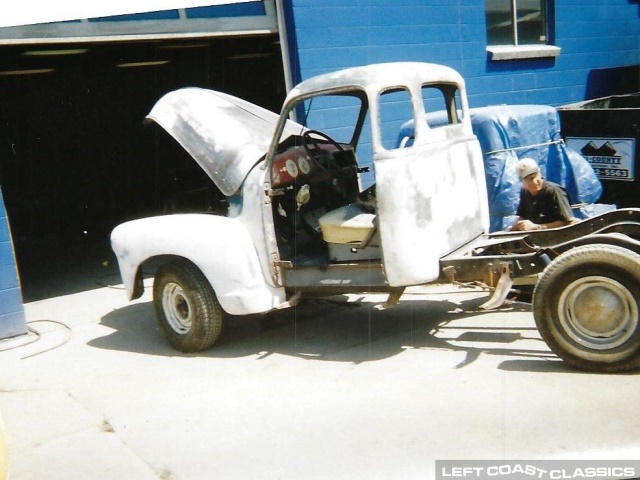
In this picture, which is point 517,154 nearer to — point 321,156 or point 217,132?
point 321,156

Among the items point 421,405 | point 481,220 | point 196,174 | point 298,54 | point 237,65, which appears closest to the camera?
point 421,405

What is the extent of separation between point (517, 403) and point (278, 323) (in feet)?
8.67

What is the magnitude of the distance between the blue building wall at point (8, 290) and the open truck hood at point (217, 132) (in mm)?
1671

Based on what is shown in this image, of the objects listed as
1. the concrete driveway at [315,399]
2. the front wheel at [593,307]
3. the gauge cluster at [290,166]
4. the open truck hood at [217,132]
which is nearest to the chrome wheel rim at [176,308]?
the concrete driveway at [315,399]

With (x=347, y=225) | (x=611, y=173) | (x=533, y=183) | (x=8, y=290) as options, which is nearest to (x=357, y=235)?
(x=347, y=225)

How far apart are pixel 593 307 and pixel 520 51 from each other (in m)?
6.43

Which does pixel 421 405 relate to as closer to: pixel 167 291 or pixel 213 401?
pixel 213 401

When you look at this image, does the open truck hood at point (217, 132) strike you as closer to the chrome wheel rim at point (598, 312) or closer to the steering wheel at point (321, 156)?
the steering wheel at point (321, 156)

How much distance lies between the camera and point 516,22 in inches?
392

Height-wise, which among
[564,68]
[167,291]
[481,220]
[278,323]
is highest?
[564,68]

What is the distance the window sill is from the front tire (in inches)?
236

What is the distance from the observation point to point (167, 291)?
219 inches

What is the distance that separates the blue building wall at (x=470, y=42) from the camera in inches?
316

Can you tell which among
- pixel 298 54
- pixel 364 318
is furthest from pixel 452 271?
pixel 298 54
